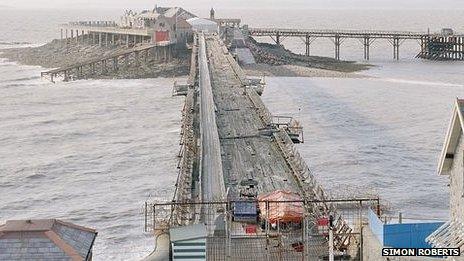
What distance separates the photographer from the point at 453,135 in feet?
63.0

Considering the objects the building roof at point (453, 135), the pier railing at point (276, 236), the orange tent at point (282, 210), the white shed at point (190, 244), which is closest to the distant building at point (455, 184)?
the building roof at point (453, 135)

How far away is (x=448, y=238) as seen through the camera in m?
18.9

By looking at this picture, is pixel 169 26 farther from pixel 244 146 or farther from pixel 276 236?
→ pixel 276 236

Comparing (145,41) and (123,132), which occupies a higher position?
(145,41)

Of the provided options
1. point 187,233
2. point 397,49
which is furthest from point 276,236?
point 397,49

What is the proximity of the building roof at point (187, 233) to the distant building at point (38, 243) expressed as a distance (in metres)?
4.13

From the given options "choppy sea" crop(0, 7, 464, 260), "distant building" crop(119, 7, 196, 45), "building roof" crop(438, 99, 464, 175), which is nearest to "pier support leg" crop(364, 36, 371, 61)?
"choppy sea" crop(0, 7, 464, 260)

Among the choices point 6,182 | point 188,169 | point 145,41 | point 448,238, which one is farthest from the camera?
point 145,41

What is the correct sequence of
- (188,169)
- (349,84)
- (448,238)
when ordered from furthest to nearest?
(349,84) → (188,169) → (448,238)

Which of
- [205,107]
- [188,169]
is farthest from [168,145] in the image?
[188,169]

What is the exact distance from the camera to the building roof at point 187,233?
71.0 feet

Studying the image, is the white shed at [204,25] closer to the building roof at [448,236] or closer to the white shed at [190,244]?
the white shed at [190,244]

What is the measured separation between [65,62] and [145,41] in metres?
11.1

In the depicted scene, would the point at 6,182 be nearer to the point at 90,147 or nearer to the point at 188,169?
the point at 90,147
